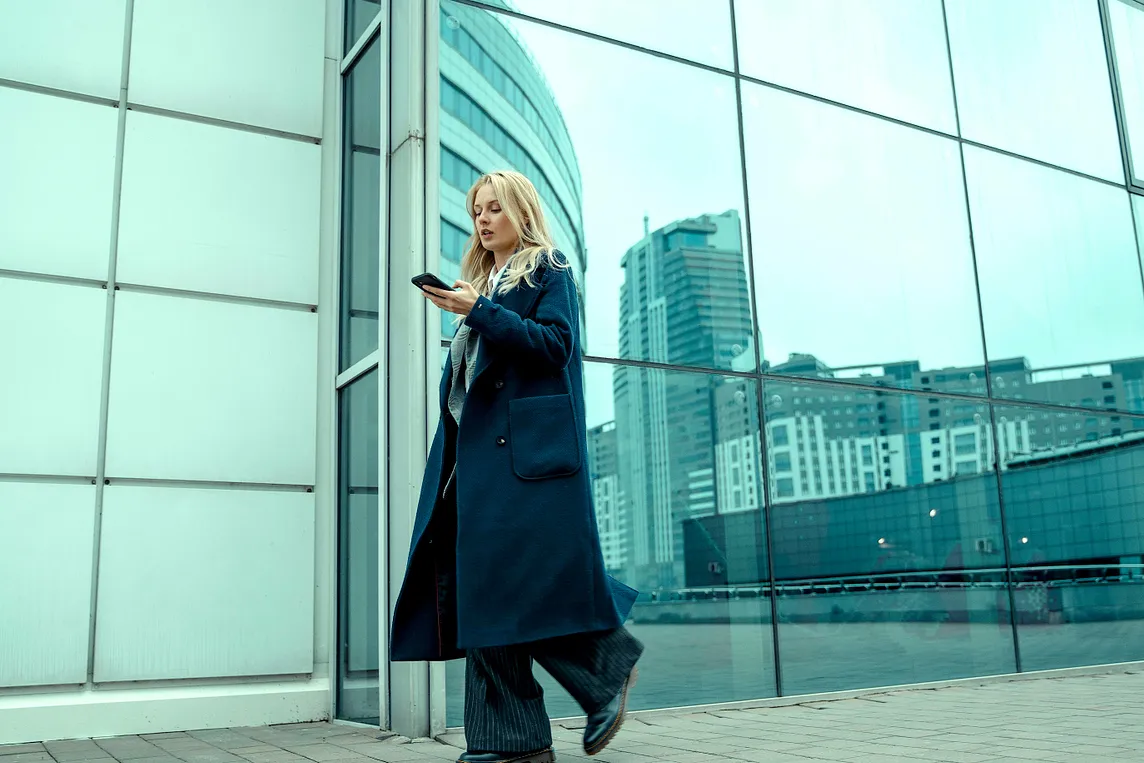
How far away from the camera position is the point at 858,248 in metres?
5.78

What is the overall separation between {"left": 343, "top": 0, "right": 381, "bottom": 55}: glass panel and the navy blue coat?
2317mm

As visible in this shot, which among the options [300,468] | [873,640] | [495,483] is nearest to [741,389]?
[873,640]

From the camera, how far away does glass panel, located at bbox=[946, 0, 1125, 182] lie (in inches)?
262

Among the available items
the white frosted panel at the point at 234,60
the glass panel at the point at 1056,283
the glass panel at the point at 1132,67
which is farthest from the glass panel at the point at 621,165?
the glass panel at the point at 1132,67

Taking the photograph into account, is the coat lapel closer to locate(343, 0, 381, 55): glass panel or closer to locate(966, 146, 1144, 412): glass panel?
locate(343, 0, 381, 55): glass panel

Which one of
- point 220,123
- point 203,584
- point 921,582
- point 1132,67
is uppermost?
point 1132,67

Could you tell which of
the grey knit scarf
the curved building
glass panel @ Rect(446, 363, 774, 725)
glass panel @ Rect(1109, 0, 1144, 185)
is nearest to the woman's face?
the grey knit scarf

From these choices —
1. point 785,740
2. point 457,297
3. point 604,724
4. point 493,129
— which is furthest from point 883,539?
point 457,297

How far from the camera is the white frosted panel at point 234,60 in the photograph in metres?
4.54

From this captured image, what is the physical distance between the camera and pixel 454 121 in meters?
4.29

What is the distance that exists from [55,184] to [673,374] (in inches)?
110

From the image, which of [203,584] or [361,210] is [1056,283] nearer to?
[361,210]

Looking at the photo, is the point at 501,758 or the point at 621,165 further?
the point at 621,165

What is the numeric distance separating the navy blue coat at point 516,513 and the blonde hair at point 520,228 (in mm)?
91
